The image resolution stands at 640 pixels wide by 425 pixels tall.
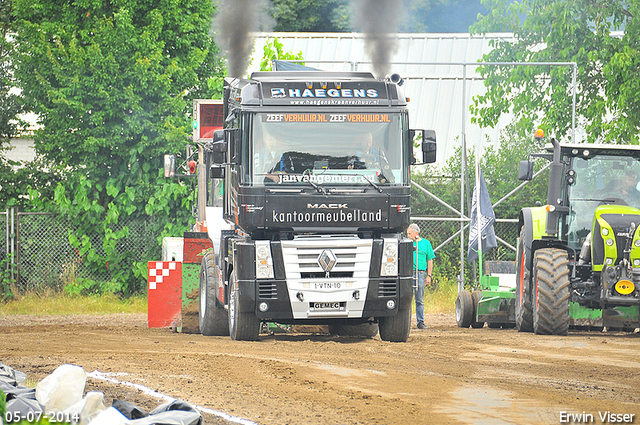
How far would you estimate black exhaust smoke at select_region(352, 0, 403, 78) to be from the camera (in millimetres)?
16016

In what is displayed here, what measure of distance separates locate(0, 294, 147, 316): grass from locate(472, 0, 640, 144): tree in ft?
28.2

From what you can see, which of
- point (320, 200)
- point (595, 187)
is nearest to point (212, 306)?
point (320, 200)

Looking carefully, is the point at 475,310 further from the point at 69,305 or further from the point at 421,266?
the point at 69,305

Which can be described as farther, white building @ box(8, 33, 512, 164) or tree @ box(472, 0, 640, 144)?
white building @ box(8, 33, 512, 164)

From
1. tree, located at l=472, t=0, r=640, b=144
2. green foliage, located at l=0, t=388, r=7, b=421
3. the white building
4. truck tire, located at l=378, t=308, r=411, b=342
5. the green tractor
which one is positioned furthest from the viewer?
the white building

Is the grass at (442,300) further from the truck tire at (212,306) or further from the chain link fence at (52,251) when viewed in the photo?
the truck tire at (212,306)

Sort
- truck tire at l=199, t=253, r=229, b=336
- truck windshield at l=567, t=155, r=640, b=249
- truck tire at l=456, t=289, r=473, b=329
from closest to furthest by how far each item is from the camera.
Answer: truck tire at l=199, t=253, r=229, b=336, truck windshield at l=567, t=155, r=640, b=249, truck tire at l=456, t=289, r=473, b=329

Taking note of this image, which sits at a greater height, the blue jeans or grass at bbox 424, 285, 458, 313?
the blue jeans

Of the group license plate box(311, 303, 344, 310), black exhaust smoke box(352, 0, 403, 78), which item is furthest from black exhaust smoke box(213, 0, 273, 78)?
license plate box(311, 303, 344, 310)

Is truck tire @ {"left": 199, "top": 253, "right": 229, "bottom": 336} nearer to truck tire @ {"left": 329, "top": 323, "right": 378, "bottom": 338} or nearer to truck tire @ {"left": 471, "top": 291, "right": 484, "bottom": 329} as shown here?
truck tire @ {"left": 329, "top": 323, "right": 378, "bottom": 338}

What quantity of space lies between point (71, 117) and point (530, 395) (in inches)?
602

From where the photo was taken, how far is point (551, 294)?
13.1 metres

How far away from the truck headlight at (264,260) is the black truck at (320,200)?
Result: 12mm

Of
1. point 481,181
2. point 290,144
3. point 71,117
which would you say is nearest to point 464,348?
point 290,144
